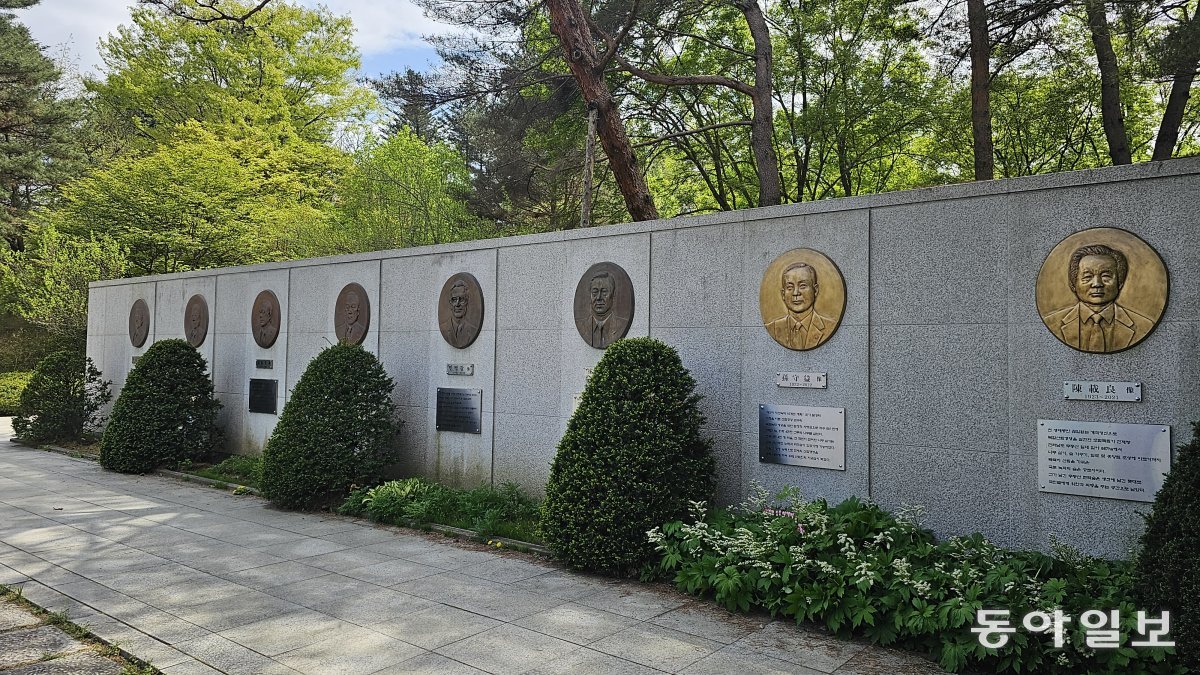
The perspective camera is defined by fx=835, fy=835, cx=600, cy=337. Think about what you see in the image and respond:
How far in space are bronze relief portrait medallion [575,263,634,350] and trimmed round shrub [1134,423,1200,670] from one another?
4678 millimetres

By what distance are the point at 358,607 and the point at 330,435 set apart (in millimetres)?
3722

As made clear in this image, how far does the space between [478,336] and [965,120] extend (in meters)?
11.6

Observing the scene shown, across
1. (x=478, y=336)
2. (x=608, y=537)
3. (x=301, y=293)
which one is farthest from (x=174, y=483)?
(x=608, y=537)

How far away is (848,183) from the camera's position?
17.4 meters

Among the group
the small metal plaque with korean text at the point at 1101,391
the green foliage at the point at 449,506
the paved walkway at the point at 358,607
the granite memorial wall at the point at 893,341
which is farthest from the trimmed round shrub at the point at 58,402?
the small metal plaque with korean text at the point at 1101,391

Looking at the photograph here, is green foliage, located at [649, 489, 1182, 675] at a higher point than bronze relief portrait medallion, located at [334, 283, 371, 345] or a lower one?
lower

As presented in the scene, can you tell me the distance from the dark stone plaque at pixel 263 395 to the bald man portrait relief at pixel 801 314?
8.22m

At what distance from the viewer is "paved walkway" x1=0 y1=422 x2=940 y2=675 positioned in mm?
4656

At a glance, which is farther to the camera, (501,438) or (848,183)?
(848,183)

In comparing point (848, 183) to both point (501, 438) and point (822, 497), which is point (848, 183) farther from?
point (822, 497)

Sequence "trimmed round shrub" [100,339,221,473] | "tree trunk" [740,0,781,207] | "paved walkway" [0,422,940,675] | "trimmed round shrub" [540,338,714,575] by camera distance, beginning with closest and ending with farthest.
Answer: "paved walkway" [0,422,940,675] < "trimmed round shrub" [540,338,714,575] < "trimmed round shrub" [100,339,221,473] < "tree trunk" [740,0,781,207]

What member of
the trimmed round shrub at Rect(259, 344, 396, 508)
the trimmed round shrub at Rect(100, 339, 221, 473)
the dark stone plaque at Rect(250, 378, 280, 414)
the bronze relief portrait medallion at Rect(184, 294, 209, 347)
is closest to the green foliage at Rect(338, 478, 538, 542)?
the trimmed round shrub at Rect(259, 344, 396, 508)

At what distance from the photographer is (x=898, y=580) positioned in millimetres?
4910

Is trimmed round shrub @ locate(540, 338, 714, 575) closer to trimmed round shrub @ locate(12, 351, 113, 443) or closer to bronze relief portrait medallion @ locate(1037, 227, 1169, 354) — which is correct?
bronze relief portrait medallion @ locate(1037, 227, 1169, 354)
